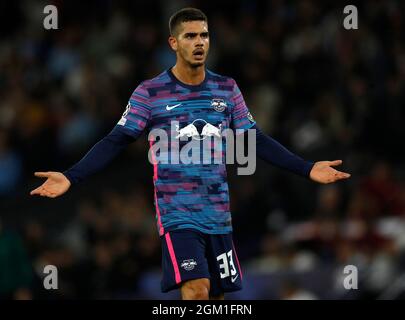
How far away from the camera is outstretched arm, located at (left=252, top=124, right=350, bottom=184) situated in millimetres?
7848

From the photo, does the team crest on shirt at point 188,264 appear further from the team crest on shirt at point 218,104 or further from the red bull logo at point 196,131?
the team crest on shirt at point 218,104

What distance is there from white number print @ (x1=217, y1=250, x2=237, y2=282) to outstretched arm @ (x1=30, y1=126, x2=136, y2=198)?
3.32 feet

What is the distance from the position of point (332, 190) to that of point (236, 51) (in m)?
3.17

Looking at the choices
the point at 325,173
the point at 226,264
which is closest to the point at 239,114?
the point at 325,173

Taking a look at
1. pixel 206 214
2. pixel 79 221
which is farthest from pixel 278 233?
pixel 206 214

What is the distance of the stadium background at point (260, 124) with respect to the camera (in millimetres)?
12398

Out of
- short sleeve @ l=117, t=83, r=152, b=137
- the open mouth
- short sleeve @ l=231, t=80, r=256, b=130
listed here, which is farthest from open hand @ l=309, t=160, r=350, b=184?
short sleeve @ l=117, t=83, r=152, b=137

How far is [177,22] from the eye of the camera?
7.74 metres

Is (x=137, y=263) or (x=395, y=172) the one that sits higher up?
(x=395, y=172)

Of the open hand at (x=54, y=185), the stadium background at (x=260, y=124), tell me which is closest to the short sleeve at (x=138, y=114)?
the open hand at (x=54, y=185)

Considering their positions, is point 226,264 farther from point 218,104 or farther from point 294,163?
point 218,104

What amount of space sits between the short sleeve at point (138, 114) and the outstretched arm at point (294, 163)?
0.81 meters
